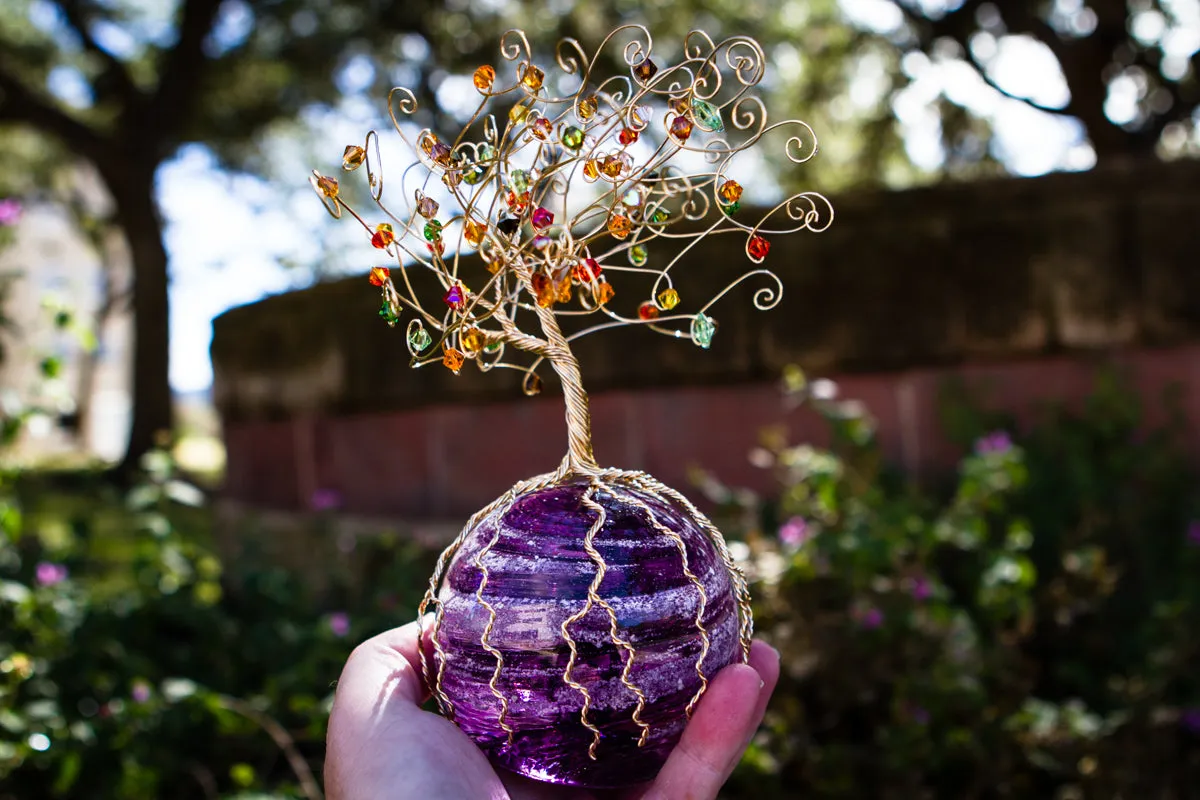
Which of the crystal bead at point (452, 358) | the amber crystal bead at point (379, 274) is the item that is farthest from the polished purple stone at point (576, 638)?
the amber crystal bead at point (379, 274)

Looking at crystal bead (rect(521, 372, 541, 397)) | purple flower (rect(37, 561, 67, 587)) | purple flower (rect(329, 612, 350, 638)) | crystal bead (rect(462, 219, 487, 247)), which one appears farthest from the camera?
purple flower (rect(37, 561, 67, 587))

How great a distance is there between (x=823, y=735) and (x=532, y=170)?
2.13m

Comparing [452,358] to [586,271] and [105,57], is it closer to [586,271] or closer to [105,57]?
[586,271]

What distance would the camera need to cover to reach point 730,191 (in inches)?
60.4

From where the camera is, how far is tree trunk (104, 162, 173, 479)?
11633 mm

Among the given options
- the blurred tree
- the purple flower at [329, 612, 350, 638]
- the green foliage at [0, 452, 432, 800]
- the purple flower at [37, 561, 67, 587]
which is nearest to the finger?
the green foliage at [0, 452, 432, 800]

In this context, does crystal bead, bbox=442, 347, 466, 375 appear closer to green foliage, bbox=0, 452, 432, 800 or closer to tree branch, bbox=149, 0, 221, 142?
green foliage, bbox=0, 452, 432, 800

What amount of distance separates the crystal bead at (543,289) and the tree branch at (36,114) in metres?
11.4

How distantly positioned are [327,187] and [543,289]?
0.36 metres

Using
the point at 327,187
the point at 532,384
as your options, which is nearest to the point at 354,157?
the point at 327,187

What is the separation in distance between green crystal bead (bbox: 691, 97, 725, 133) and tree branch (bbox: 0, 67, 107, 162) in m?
11.5

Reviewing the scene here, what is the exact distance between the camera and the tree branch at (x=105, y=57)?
38.9 ft

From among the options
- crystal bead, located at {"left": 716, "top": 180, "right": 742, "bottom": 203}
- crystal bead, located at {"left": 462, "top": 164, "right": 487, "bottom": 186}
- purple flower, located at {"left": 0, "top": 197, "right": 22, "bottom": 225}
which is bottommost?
crystal bead, located at {"left": 716, "top": 180, "right": 742, "bottom": 203}

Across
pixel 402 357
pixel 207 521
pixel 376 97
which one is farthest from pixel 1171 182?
pixel 376 97
